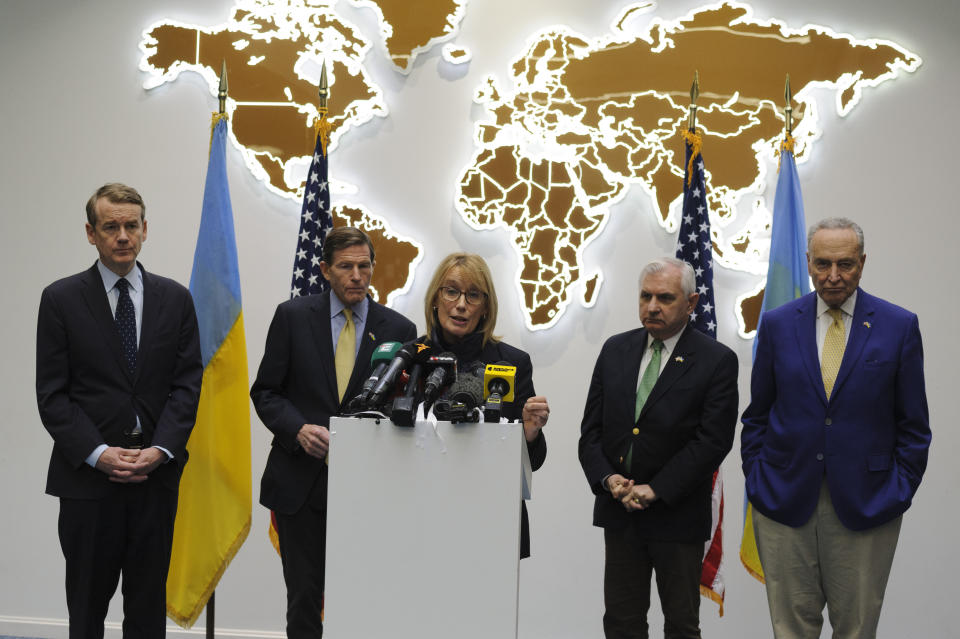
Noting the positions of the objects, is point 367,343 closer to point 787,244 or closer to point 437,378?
point 437,378

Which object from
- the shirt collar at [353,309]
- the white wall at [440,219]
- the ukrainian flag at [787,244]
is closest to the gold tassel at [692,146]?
the ukrainian flag at [787,244]

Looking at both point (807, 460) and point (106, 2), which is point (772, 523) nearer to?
point (807, 460)

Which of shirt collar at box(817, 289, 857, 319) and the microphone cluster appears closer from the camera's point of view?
the microphone cluster

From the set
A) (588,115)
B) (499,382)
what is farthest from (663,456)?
(588,115)

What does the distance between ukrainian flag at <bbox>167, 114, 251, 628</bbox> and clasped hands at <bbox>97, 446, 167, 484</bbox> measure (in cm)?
63

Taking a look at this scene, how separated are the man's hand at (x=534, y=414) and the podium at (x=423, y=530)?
376 mm

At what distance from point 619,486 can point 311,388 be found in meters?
0.94

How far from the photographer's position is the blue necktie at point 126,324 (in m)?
2.67

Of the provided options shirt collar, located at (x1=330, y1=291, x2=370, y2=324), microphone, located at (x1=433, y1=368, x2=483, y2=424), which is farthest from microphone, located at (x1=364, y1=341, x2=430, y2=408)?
shirt collar, located at (x1=330, y1=291, x2=370, y2=324)

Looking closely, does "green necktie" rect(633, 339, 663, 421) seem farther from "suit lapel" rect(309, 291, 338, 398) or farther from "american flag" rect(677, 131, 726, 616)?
"suit lapel" rect(309, 291, 338, 398)

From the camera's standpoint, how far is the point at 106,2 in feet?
14.2

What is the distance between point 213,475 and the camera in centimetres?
325

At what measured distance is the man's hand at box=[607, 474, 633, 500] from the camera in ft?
8.64

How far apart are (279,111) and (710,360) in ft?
7.81
